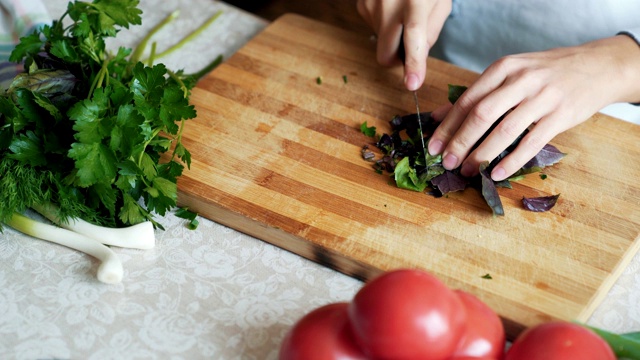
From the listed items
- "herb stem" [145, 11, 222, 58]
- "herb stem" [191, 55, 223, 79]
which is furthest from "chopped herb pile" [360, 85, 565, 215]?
"herb stem" [145, 11, 222, 58]

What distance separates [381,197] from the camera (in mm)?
1396

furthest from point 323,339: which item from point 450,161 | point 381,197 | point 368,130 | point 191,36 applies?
point 191,36

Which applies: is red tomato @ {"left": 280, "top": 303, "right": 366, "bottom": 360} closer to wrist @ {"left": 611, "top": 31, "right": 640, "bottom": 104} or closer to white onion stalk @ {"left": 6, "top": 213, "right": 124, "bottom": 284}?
white onion stalk @ {"left": 6, "top": 213, "right": 124, "bottom": 284}

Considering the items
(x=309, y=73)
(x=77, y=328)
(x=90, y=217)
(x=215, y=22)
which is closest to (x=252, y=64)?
(x=309, y=73)

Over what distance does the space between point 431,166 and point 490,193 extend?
0.14 metres

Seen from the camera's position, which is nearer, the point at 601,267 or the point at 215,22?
the point at 601,267

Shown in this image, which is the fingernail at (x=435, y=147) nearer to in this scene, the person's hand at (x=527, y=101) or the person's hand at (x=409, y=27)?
the person's hand at (x=527, y=101)

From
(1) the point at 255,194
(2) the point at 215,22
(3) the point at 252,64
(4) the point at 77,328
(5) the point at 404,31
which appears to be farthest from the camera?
(2) the point at 215,22

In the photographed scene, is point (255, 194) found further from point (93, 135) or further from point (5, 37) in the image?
point (5, 37)

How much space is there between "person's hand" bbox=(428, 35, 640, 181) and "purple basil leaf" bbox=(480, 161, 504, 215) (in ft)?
0.07

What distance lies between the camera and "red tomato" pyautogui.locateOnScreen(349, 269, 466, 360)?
0.88 m

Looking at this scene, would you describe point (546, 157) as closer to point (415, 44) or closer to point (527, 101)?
point (527, 101)

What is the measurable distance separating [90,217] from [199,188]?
22 cm

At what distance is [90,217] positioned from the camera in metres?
1.30
